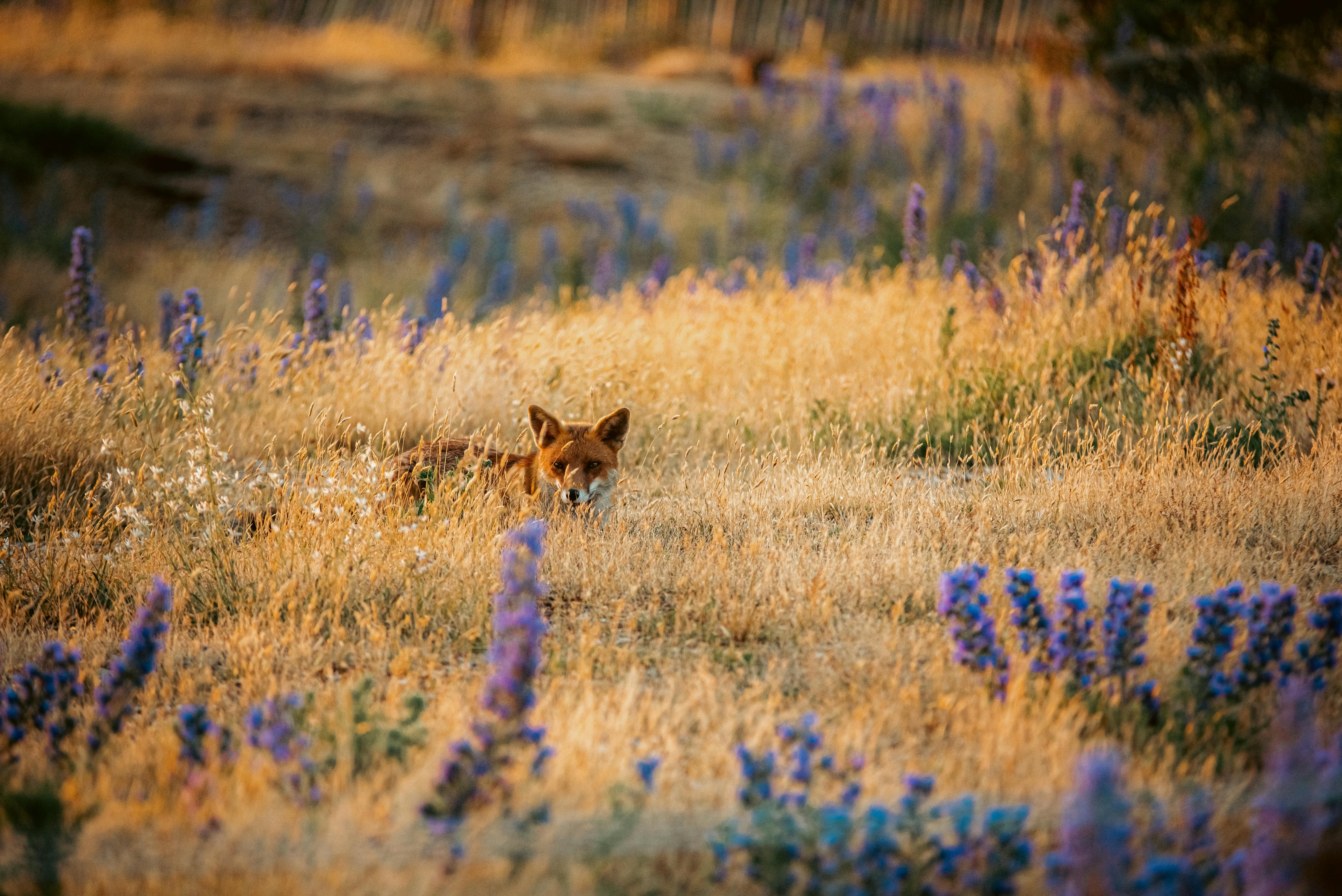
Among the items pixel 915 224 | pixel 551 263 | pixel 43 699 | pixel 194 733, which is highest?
pixel 915 224

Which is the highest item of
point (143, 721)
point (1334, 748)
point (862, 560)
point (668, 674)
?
point (1334, 748)

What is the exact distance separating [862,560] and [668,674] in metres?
1.15

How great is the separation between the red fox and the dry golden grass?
190 mm

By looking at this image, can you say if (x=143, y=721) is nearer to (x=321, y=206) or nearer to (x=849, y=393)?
(x=849, y=393)

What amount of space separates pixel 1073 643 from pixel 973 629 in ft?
1.08

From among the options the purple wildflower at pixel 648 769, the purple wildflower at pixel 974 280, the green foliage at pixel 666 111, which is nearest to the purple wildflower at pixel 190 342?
the purple wildflower at pixel 648 769

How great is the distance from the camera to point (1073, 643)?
3.16 m

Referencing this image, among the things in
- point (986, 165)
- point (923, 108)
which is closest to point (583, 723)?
point (986, 165)

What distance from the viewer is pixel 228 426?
20.2 feet

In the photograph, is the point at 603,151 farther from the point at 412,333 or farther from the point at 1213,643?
the point at 1213,643

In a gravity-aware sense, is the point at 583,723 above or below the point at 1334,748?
below

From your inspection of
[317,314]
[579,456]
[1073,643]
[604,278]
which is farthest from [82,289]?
[1073,643]

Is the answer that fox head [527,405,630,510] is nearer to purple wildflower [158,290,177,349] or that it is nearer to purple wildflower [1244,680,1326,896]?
purple wildflower [1244,680,1326,896]

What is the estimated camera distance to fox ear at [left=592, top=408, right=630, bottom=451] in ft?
16.4
